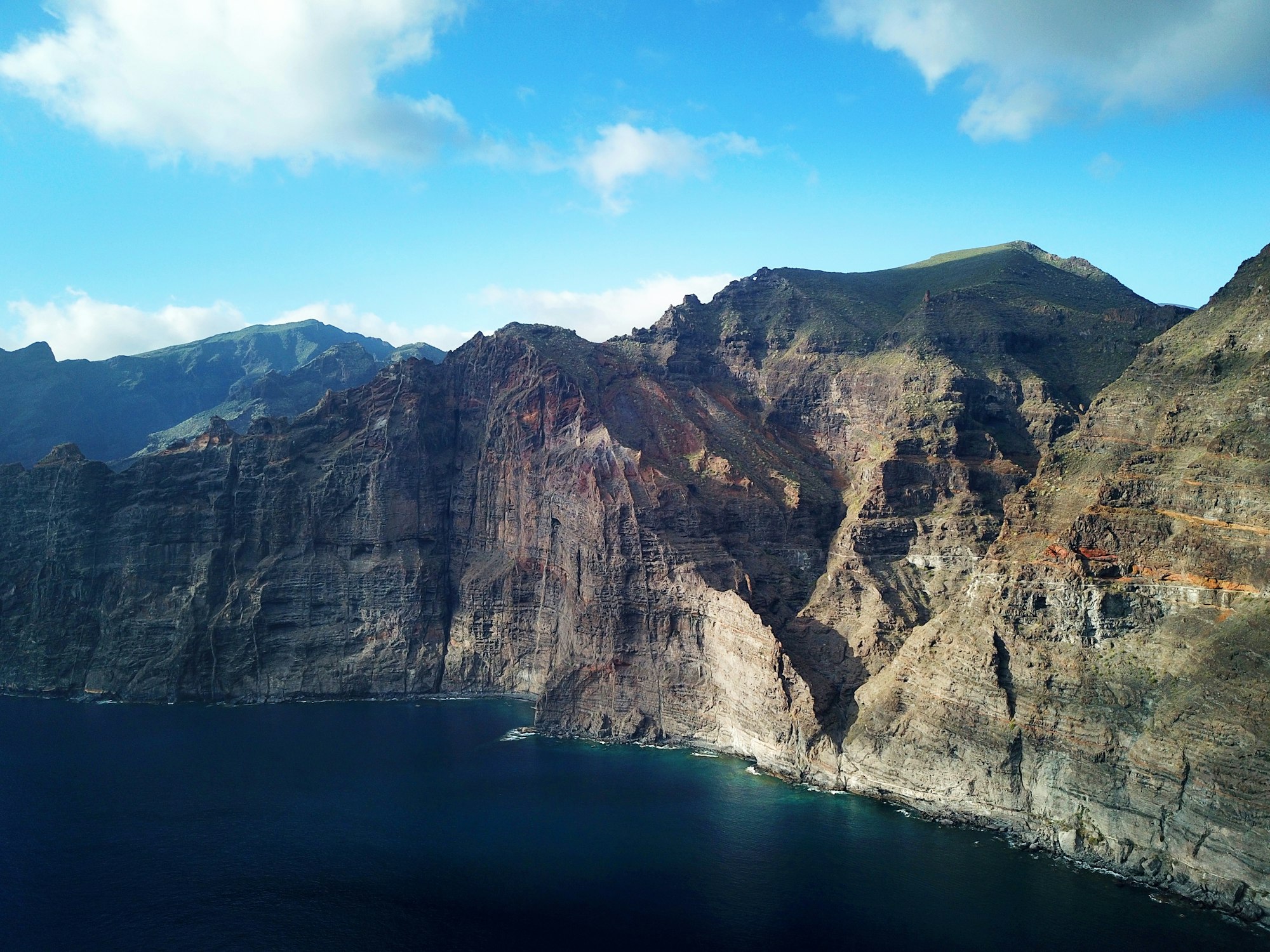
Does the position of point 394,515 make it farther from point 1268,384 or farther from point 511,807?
point 1268,384

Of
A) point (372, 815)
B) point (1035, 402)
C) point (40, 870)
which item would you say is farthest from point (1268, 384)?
point (40, 870)

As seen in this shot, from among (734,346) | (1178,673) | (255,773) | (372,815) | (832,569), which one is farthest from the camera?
(734,346)

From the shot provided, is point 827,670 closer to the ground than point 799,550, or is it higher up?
closer to the ground

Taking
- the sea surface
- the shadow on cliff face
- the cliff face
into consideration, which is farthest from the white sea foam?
the shadow on cliff face

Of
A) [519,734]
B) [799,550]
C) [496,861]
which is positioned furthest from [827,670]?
[496,861]

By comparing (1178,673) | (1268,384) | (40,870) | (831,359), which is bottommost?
(40,870)

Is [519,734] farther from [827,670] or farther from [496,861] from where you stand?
[827,670]

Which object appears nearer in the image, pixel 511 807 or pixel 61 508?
pixel 511 807

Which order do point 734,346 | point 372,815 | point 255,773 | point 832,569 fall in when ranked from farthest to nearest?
1. point 734,346
2. point 832,569
3. point 255,773
4. point 372,815
